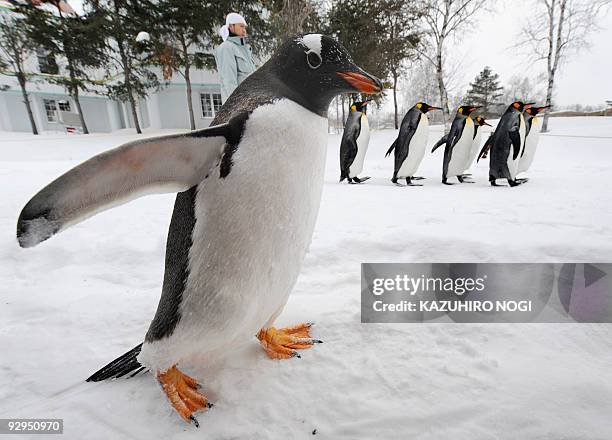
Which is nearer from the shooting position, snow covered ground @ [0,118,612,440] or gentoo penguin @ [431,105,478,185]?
snow covered ground @ [0,118,612,440]

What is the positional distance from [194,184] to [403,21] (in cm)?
1072

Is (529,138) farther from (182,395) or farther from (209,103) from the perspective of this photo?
(209,103)

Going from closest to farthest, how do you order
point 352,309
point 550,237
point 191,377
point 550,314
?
point 191,377 < point 550,314 < point 352,309 < point 550,237

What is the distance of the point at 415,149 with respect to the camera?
3.25 meters

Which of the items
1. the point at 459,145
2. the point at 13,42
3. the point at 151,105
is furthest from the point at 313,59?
the point at 151,105

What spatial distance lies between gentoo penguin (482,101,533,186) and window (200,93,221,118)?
11.7m

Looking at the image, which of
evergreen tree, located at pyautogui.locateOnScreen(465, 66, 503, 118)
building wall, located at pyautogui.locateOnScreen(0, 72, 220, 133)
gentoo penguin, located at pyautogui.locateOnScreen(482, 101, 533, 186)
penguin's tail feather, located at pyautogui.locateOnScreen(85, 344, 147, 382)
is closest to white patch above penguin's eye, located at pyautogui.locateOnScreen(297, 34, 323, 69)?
penguin's tail feather, located at pyautogui.locateOnScreen(85, 344, 147, 382)

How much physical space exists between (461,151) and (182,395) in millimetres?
3392

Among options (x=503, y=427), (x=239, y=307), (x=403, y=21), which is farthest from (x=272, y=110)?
(x=403, y=21)

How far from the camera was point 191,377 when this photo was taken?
0.76 m

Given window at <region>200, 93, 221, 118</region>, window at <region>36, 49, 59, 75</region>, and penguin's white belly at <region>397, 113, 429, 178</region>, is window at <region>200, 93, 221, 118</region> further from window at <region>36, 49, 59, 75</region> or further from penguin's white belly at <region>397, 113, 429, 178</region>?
penguin's white belly at <region>397, 113, 429, 178</region>

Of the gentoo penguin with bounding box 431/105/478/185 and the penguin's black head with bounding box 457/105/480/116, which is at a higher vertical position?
the penguin's black head with bounding box 457/105/480/116

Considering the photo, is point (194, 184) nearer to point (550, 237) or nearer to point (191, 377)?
point (191, 377)

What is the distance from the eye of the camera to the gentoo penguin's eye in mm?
654
